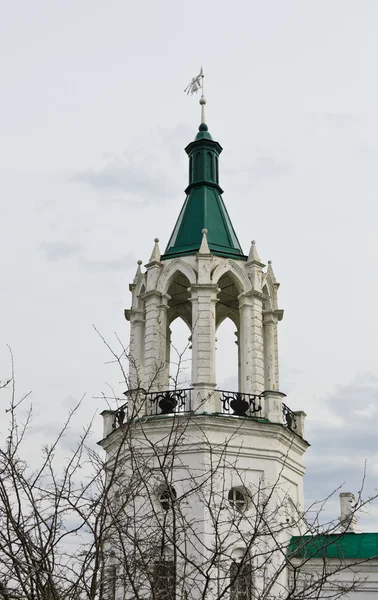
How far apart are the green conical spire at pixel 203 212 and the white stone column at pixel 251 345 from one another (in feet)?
5.50

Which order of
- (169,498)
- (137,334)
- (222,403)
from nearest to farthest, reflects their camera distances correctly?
1. (169,498)
2. (222,403)
3. (137,334)

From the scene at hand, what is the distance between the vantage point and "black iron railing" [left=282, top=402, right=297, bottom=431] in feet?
76.9

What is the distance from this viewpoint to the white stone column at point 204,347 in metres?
22.0

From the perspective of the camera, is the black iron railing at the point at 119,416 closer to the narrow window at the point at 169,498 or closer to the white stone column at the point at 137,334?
the white stone column at the point at 137,334

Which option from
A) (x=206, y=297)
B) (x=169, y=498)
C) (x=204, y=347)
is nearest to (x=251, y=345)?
(x=204, y=347)

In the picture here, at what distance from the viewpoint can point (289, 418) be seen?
939 inches

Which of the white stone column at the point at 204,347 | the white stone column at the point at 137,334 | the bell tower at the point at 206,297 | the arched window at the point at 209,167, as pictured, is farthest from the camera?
the arched window at the point at 209,167

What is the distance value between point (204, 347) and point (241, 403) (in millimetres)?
1991

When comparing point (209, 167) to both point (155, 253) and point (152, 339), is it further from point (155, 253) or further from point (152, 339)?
point (152, 339)

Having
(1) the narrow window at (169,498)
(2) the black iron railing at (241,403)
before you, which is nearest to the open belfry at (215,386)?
(2) the black iron railing at (241,403)

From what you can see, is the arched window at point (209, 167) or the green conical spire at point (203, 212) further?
the arched window at point (209, 167)

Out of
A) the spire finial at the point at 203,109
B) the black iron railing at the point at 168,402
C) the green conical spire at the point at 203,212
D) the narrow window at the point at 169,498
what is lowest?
the narrow window at the point at 169,498

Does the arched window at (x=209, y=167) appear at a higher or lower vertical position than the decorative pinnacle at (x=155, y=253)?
higher

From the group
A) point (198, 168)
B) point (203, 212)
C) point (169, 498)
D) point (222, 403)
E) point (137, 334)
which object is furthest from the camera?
point (198, 168)
